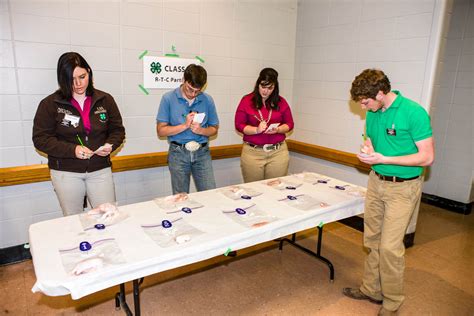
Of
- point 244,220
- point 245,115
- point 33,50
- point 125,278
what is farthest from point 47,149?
point 245,115

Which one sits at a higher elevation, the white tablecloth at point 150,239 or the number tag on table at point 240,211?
the number tag on table at point 240,211

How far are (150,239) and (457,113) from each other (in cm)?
390

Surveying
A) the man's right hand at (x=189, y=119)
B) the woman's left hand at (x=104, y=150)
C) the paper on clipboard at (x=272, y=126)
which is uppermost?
the man's right hand at (x=189, y=119)

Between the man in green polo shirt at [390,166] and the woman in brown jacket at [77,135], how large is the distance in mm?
1556

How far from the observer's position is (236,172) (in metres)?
3.76

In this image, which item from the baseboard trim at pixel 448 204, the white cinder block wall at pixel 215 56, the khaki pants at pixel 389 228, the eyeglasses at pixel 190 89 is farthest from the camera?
the baseboard trim at pixel 448 204

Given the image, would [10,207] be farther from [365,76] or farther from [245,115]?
[365,76]

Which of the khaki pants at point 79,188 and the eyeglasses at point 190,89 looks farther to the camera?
the eyeglasses at point 190,89

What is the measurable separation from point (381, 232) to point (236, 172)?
6.39ft

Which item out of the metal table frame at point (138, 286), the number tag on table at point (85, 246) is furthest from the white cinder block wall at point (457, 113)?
the number tag on table at point (85, 246)

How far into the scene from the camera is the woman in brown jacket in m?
1.99

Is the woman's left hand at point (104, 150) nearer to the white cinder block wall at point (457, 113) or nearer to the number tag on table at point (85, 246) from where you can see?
the number tag on table at point (85, 246)

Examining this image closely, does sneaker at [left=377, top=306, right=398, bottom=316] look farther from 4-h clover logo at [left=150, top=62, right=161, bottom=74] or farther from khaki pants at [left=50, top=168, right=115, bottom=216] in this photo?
4-h clover logo at [left=150, top=62, right=161, bottom=74]

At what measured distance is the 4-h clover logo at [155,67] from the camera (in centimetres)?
292
